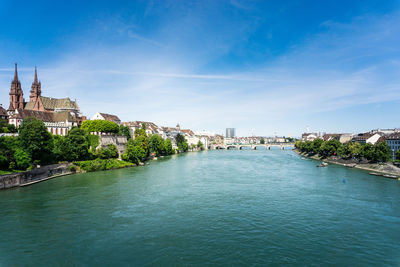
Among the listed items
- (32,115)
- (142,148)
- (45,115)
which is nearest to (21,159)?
(32,115)

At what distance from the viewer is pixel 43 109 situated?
6075 centimetres

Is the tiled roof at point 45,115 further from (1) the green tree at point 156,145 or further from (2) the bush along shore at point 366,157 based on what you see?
(2) the bush along shore at point 366,157

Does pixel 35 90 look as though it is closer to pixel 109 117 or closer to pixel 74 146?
pixel 109 117

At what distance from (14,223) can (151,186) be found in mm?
14147

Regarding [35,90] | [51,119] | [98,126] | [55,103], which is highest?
[35,90]

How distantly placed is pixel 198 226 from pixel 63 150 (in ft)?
98.0

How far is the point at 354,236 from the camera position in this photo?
15.5 m

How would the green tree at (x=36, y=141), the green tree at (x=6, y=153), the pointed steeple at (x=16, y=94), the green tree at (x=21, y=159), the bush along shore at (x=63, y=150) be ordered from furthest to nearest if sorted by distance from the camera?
1. the pointed steeple at (x=16, y=94)
2. the green tree at (x=36, y=141)
3. the bush along shore at (x=63, y=150)
4. the green tree at (x=21, y=159)
5. the green tree at (x=6, y=153)

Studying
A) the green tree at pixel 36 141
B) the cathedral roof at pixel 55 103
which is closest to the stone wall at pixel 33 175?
the green tree at pixel 36 141

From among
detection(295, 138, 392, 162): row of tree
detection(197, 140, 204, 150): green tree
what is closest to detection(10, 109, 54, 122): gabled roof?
detection(295, 138, 392, 162): row of tree

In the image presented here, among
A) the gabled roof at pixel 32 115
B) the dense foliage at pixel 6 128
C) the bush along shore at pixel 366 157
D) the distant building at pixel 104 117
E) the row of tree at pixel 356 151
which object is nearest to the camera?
the bush along shore at pixel 366 157

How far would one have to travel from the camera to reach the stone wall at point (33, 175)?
26.7m

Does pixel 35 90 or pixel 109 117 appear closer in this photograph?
pixel 35 90

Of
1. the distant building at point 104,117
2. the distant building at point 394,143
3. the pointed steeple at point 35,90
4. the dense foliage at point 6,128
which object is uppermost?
the pointed steeple at point 35,90
